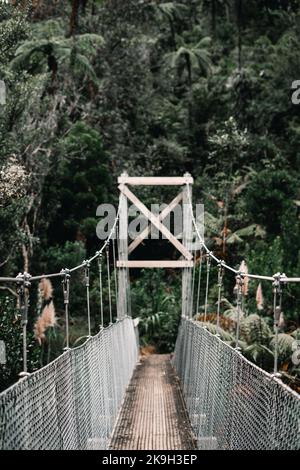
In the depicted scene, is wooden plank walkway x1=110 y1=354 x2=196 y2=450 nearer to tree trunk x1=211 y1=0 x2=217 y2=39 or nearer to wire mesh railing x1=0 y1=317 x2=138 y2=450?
wire mesh railing x1=0 y1=317 x2=138 y2=450

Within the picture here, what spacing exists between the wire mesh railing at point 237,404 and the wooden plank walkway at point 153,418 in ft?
0.55

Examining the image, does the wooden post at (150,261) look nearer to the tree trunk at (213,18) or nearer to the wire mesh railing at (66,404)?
the wire mesh railing at (66,404)

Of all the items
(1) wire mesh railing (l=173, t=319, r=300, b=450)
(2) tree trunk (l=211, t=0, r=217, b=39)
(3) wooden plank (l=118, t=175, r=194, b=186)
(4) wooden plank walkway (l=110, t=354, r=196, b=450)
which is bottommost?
(4) wooden plank walkway (l=110, t=354, r=196, b=450)

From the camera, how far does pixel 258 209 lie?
13625mm

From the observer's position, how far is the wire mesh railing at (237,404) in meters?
2.23

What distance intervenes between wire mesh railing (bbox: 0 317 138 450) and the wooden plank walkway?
0.57 ft

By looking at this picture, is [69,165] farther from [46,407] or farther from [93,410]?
[46,407]

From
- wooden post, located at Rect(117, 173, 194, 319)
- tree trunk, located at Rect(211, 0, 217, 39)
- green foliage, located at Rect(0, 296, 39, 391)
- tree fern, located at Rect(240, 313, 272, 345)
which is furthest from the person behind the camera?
tree trunk, located at Rect(211, 0, 217, 39)

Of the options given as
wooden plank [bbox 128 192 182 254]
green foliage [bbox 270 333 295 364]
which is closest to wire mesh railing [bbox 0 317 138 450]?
green foliage [bbox 270 333 295 364]

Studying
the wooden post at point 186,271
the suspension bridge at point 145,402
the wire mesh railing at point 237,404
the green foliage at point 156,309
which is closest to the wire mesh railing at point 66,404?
the suspension bridge at point 145,402

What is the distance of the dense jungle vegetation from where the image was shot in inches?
396

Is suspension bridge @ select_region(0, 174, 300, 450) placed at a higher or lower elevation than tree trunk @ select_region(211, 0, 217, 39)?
lower

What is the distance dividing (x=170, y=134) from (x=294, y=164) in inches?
136
